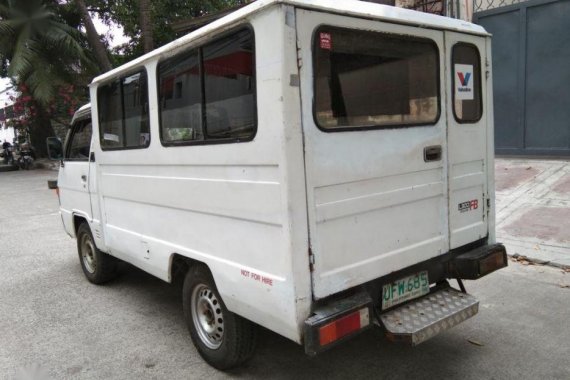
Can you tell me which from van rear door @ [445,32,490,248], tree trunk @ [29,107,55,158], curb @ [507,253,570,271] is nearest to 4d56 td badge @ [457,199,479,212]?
van rear door @ [445,32,490,248]

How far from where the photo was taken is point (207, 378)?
322cm

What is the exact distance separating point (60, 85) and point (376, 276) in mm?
17176

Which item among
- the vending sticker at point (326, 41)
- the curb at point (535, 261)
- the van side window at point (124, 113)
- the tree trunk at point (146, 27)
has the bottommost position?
the curb at point (535, 261)

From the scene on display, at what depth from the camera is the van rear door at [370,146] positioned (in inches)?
102

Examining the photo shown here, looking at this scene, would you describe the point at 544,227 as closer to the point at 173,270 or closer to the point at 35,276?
the point at 173,270

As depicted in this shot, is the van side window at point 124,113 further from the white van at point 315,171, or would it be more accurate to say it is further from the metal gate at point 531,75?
the metal gate at point 531,75

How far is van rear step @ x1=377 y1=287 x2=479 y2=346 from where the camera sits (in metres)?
2.81

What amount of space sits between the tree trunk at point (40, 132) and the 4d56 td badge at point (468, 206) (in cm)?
2179

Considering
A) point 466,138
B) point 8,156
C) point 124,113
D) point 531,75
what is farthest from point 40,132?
point 466,138

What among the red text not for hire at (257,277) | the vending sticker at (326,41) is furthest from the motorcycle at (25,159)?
the vending sticker at (326,41)

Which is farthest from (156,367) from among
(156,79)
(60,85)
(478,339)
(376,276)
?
(60,85)

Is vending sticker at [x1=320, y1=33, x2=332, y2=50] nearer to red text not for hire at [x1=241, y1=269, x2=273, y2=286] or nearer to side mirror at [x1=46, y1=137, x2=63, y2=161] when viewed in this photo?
red text not for hire at [x1=241, y1=269, x2=273, y2=286]

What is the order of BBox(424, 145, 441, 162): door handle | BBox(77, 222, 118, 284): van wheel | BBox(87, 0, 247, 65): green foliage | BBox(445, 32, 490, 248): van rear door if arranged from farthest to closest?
BBox(87, 0, 247, 65): green foliage
BBox(77, 222, 118, 284): van wheel
BBox(445, 32, 490, 248): van rear door
BBox(424, 145, 441, 162): door handle

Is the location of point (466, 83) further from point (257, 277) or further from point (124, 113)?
point (124, 113)
